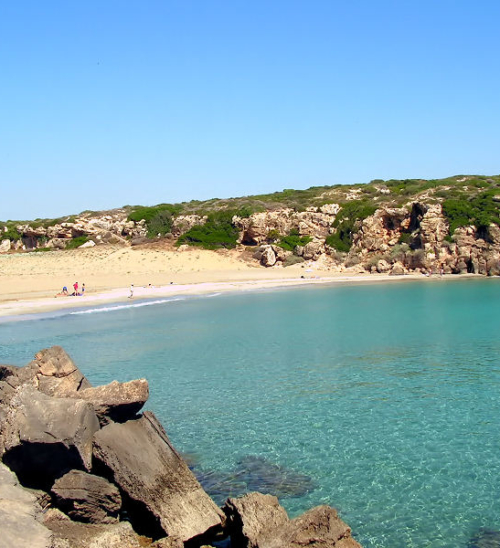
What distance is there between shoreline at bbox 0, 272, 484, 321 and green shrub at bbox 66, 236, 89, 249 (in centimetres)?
1928

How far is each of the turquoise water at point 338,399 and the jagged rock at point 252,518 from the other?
1.18m

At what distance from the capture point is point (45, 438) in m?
6.98

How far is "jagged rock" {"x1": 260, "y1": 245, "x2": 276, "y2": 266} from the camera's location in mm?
46969

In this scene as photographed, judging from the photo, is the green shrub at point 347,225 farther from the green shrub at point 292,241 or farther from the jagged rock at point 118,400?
the jagged rock at point 118,400

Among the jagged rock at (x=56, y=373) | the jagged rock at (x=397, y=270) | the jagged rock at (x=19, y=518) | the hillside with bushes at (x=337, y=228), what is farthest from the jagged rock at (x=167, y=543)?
the hillside with bushes at (x=337, y=228)

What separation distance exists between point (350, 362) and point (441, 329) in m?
6.96

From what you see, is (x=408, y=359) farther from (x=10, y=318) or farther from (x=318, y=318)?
(x=10, y=318)

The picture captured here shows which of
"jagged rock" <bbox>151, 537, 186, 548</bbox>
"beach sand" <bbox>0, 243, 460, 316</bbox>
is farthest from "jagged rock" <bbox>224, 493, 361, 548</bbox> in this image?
"beach sand" <bbox>0, 243, 460, 316</bbox>

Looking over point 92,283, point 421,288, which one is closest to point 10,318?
point 92,283

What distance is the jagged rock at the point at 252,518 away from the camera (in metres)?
5.98

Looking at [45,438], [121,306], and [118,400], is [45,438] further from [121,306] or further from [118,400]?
[121,306]

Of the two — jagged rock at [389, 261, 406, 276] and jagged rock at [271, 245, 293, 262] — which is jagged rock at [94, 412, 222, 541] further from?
jagged rock at [271, 245, 293, 262]

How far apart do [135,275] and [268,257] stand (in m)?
11.6

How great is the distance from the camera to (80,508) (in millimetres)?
6621
